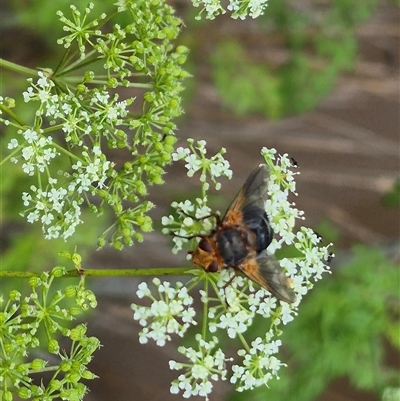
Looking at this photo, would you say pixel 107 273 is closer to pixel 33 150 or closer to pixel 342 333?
pixel 33 150

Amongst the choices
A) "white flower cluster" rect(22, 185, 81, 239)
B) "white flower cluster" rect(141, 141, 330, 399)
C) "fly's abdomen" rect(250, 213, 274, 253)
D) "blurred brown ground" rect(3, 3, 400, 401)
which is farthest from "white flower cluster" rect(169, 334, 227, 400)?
"blurred brown ground" rect(3, 3, 400, 401)

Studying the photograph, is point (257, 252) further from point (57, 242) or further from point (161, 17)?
point (57, 242)

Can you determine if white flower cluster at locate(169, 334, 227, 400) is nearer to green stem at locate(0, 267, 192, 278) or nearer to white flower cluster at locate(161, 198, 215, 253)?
green stem at locate(0, 267, 192, 278)

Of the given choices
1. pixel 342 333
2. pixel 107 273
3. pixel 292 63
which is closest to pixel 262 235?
pixel 107 273

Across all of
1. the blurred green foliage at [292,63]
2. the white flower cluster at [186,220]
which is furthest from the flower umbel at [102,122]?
the blurred green foliage at [292,63]

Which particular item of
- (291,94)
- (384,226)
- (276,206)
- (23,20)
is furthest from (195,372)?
(384,226)

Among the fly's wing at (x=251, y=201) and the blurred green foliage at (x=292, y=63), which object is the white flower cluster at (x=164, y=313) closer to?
the fly's wing at (x=251, y=201)
